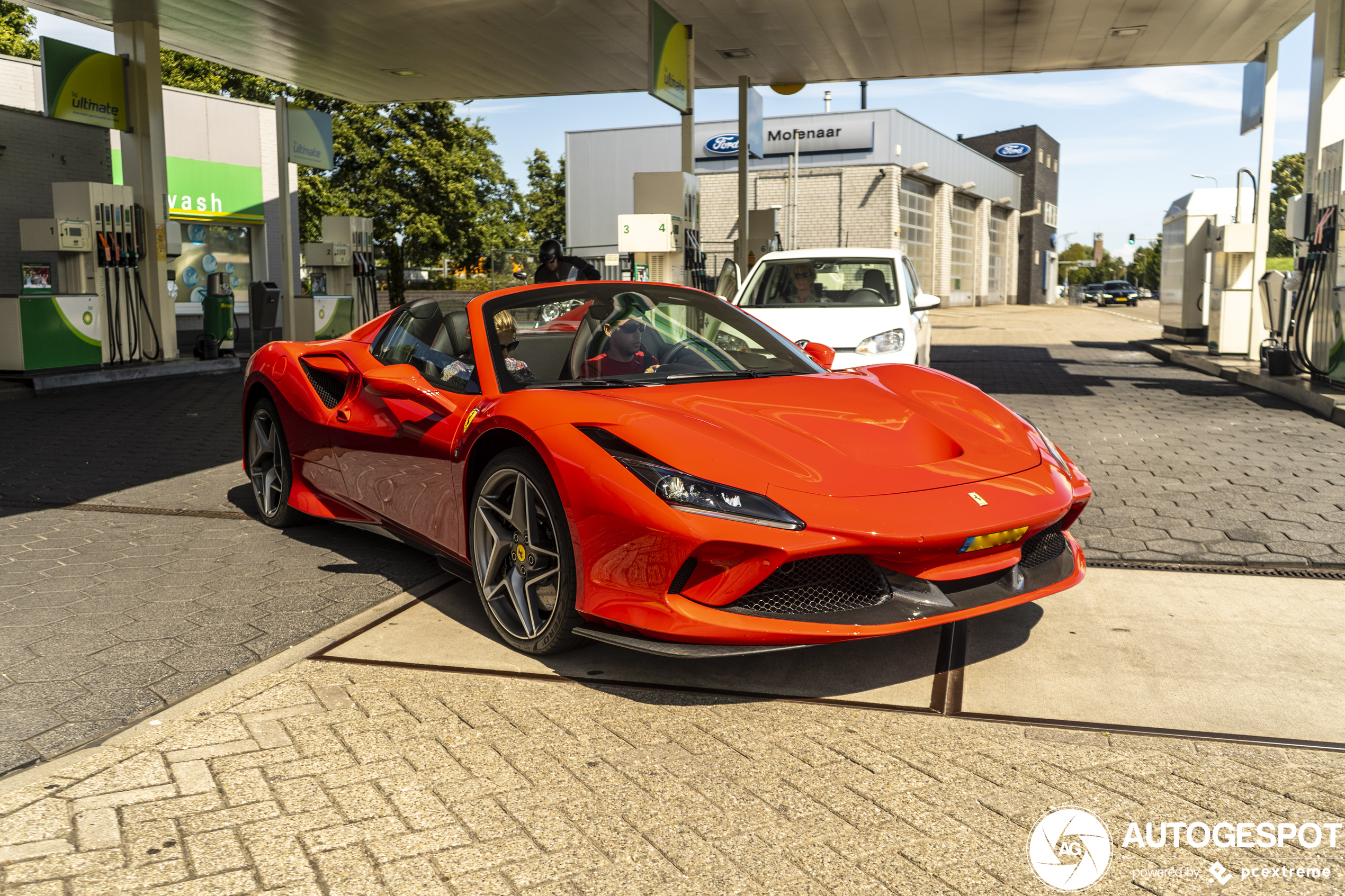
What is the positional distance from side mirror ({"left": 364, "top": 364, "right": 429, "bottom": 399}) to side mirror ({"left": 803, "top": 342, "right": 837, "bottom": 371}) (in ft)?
5.38

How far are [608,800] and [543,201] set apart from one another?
264 ft

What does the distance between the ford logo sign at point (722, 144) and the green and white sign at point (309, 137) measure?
28189 millimetres

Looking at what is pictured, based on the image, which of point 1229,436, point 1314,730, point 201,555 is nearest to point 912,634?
point 1314,730

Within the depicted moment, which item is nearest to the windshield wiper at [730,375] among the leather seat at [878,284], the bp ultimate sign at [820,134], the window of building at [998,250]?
the leather seat at [878,284]

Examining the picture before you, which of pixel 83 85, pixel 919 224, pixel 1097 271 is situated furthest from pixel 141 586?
pixel 1097 271

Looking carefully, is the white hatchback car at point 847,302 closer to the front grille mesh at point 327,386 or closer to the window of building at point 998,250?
the front grille mesh at point 327,386

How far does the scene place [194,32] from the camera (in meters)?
15.7

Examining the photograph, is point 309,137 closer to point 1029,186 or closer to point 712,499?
point 712,499

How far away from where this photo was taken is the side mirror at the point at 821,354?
15.4 feet

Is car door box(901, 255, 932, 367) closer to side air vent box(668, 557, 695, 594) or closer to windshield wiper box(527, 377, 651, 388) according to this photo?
windshield wiper box(527, 377, 651, 388)

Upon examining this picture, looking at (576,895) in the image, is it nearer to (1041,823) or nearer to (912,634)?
(1041,823)

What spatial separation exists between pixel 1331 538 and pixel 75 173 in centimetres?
2135

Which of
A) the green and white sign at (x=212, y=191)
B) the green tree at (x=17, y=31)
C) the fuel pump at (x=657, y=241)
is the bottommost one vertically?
the fuel pump at (x=657, y=241)

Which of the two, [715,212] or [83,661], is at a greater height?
[715,212]
